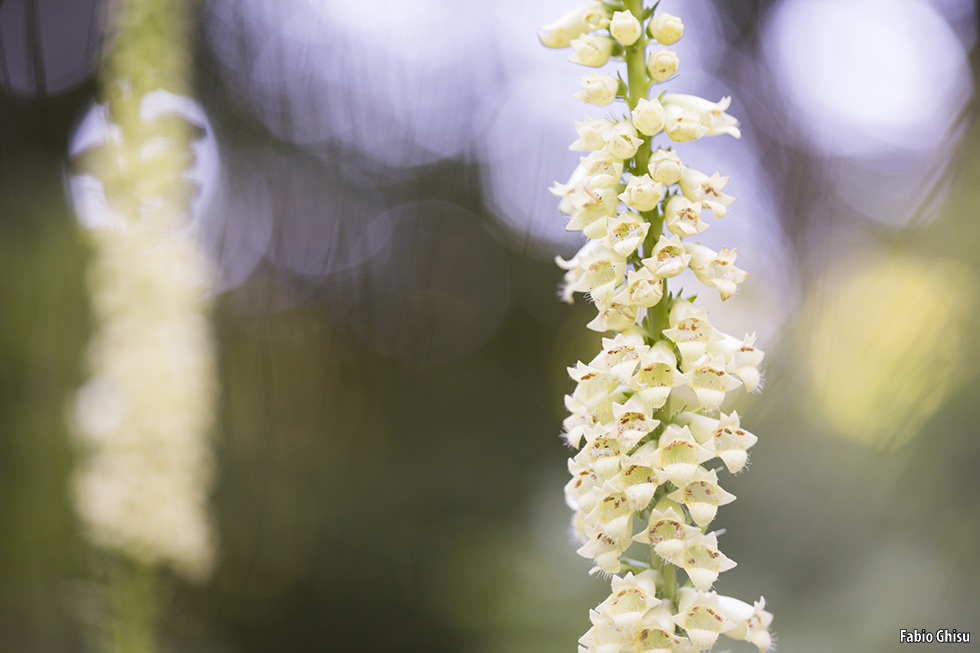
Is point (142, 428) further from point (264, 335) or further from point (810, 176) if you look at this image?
point (810, 176)

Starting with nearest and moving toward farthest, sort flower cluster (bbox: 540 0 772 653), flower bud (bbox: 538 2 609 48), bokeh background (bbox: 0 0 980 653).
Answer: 1. flower cluster (bbox: 540 0 772 653)
2. flower bud (bbox: 538 2 609 48)
3. bokeh background (bbox: 0 0 980 653)

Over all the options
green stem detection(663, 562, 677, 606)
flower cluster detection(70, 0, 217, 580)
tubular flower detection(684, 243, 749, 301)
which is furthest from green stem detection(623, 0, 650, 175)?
flower cluster detection(70, 0, 217, 580)

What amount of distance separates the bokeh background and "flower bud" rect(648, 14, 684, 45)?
0.97m

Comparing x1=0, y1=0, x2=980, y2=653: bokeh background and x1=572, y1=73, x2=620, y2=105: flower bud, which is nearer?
x1=572, y1=73, x2=620, y2=105: flower bud

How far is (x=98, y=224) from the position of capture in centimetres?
260

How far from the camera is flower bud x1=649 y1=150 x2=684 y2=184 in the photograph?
2.50 feet

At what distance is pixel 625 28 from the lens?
2.60ft

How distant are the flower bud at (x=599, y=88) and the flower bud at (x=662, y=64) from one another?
56 mm

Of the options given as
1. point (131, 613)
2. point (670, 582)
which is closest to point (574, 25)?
point (670, 582)

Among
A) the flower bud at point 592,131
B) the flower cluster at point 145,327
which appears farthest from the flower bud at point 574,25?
the flower cluster at point 145,327

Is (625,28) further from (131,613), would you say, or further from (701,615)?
(131,613)

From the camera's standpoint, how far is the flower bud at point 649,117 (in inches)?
30.5

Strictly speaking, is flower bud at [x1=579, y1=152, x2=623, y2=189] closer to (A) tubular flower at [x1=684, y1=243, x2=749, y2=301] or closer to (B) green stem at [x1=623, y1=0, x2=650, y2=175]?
(B) green stem at [x1=623, y1=0, x2=650, y2=175]

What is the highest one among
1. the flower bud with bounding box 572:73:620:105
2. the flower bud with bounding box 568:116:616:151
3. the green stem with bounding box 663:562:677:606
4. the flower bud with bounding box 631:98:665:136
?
the flower bud with bounding box 572:73:620:105
